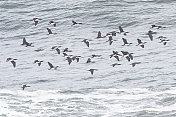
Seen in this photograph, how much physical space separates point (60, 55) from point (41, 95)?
306 inches

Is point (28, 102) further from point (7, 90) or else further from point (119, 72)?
point (119, 72)

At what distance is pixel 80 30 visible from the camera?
48094 mm

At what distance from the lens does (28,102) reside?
109ft

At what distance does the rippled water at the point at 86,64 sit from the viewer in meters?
32.3

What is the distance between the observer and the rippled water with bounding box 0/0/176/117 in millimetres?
32281

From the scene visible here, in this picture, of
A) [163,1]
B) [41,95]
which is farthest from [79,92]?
[163,1]

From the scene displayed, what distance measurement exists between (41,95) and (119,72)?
559 centimetres

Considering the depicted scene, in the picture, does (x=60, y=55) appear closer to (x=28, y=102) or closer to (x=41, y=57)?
(x=41, y=57)

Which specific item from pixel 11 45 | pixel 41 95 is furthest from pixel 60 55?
pixel 41 95

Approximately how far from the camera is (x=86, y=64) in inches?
1602

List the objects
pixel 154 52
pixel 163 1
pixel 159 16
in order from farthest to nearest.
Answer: pixel 163 1 → pixel 159 16 → pixel 154 52

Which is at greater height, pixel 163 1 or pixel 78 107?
pixel 163 1

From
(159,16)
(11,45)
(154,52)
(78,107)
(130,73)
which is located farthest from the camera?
(159,16)

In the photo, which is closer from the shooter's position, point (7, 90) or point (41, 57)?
point (7, 90)
